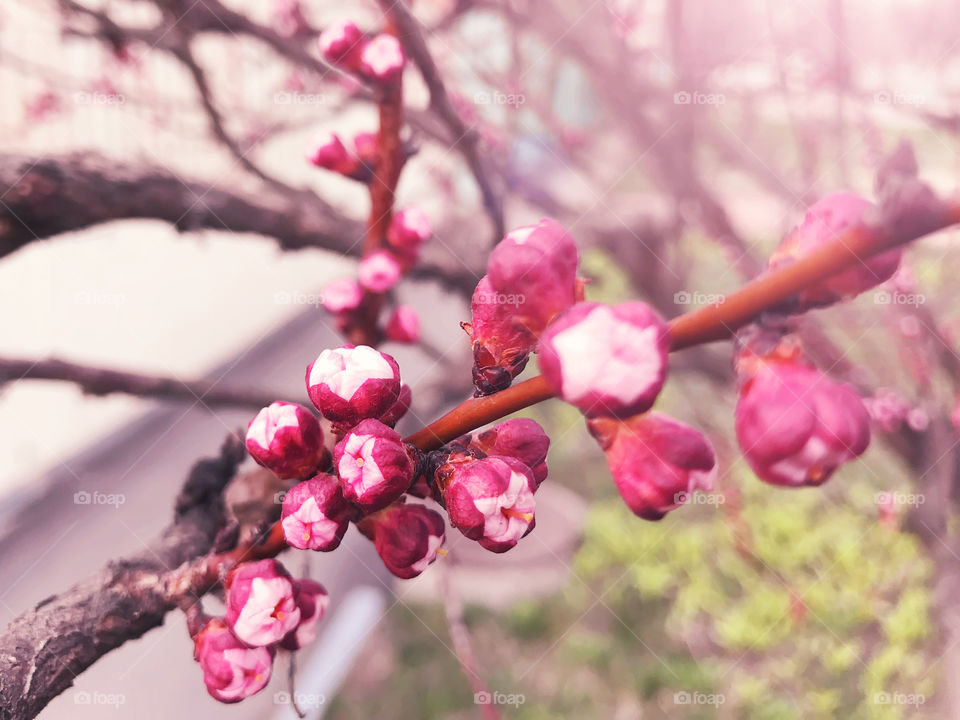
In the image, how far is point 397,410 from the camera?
63 cm

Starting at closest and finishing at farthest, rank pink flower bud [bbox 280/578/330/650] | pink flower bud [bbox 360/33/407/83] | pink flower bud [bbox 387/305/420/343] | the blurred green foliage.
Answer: pink flower bud [bbox 280/578/330/650]
pink flower bud [bbox 360/33/407/83]
pink flower bud [bbox 387/305/420/343]
the blurred green foliage

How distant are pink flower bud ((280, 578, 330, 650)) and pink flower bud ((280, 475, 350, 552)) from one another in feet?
0.47

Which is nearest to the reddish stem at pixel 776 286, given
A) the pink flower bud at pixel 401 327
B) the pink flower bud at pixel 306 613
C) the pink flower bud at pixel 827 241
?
the pink flower bud at pixel 827 241

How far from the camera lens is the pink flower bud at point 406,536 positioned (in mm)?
599

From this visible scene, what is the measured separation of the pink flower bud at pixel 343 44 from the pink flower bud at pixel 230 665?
0.73 metres

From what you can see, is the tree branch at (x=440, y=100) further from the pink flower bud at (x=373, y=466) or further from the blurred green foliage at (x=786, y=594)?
the blurred green foliage at (x=786, y=594)

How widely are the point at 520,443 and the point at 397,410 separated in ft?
0.45

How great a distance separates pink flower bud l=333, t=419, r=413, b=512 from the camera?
0.50 m

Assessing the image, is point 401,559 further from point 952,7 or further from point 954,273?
point 954,273

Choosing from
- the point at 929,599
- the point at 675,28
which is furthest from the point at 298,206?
the point at 929,599

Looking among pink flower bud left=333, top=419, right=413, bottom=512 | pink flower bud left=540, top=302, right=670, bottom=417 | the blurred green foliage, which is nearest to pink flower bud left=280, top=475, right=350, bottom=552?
pink flower bud left=333, top=419, right=413, bottom=512

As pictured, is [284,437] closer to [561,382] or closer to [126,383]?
[561,382]

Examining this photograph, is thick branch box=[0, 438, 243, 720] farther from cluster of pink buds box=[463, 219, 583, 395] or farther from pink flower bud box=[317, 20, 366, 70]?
pink flower bud box=[317, 20, 366, 70]

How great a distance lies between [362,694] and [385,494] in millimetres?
2170
